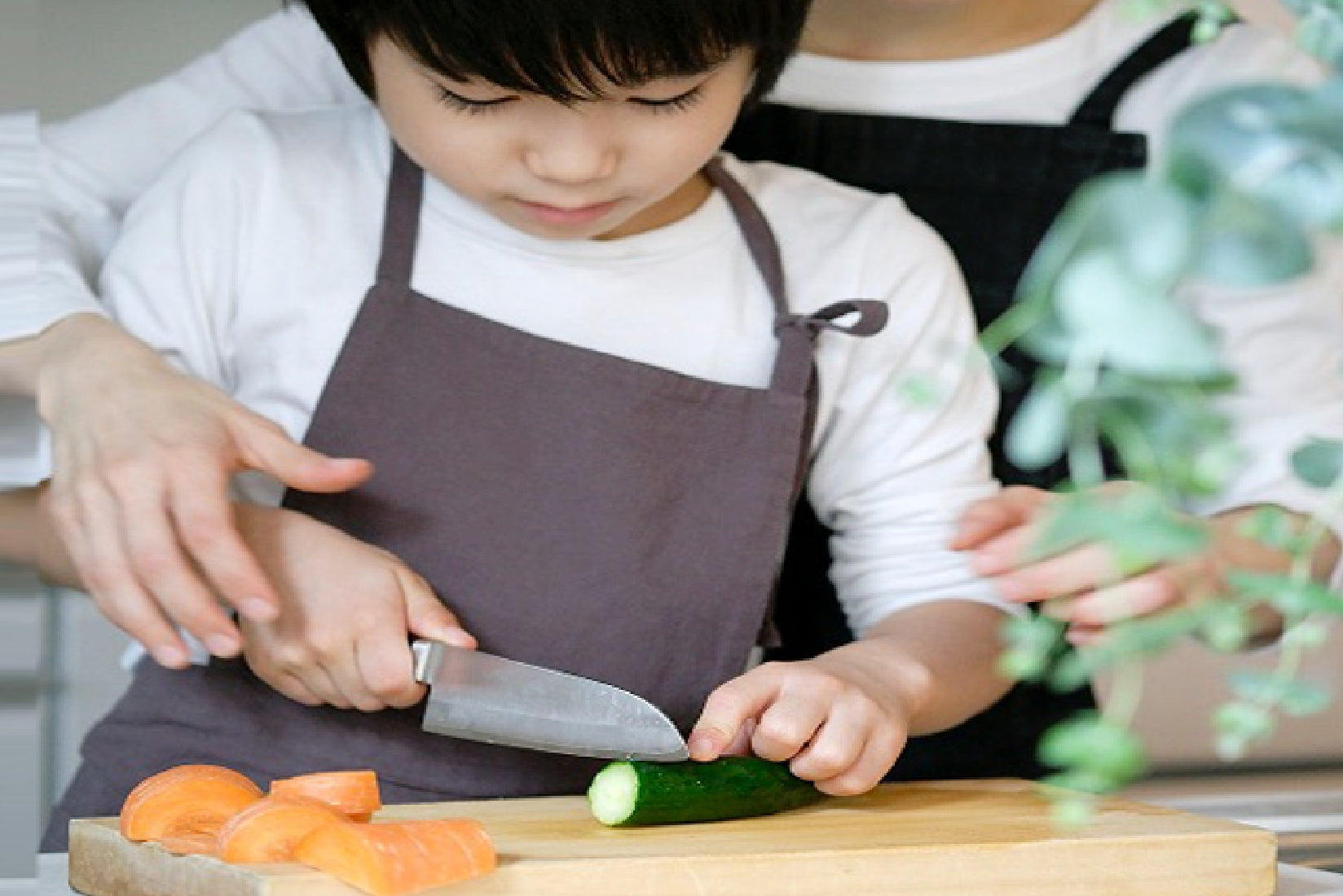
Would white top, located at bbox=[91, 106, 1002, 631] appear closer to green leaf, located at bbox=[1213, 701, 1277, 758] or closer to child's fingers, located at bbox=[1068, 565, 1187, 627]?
child's fingers, located at bbox=[1068, 565, 1187, 627]

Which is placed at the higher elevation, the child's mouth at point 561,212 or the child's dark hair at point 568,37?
the child's dark hair at point 568,37

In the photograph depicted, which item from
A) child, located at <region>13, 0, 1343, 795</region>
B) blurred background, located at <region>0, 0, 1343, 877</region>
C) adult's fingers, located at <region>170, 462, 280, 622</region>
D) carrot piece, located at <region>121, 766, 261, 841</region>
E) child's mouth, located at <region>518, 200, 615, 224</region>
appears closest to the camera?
carrot piece, located at <region>121, 766, 261, 841</region>

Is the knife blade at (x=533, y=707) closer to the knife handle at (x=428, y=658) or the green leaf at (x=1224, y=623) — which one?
the knife handle at (x=428, y=658)

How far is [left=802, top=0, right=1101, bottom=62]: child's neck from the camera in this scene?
1502mm

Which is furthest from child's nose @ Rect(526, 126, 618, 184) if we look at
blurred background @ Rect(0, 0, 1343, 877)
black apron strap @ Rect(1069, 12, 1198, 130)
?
blurred background @ Rect(0, 0, 1343, 877)

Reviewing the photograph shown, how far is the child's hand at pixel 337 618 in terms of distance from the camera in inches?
42.9

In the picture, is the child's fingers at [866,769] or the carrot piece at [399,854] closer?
the carrot piece at [399,854]

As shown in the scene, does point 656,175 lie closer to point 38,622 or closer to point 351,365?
point 351,365

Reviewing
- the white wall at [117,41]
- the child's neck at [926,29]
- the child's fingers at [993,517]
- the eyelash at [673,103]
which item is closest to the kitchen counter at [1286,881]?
the child's fingers at [993,517]

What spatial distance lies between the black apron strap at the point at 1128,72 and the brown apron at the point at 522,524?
1.12ft

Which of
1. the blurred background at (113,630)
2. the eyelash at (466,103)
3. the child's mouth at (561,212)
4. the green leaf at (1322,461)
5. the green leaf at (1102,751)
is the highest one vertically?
the green leaf at (1322,461)

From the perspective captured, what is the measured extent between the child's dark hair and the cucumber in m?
0.38

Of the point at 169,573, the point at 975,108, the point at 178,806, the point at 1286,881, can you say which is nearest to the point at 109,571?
the point at 169,573

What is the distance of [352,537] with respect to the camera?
1.18 meters
